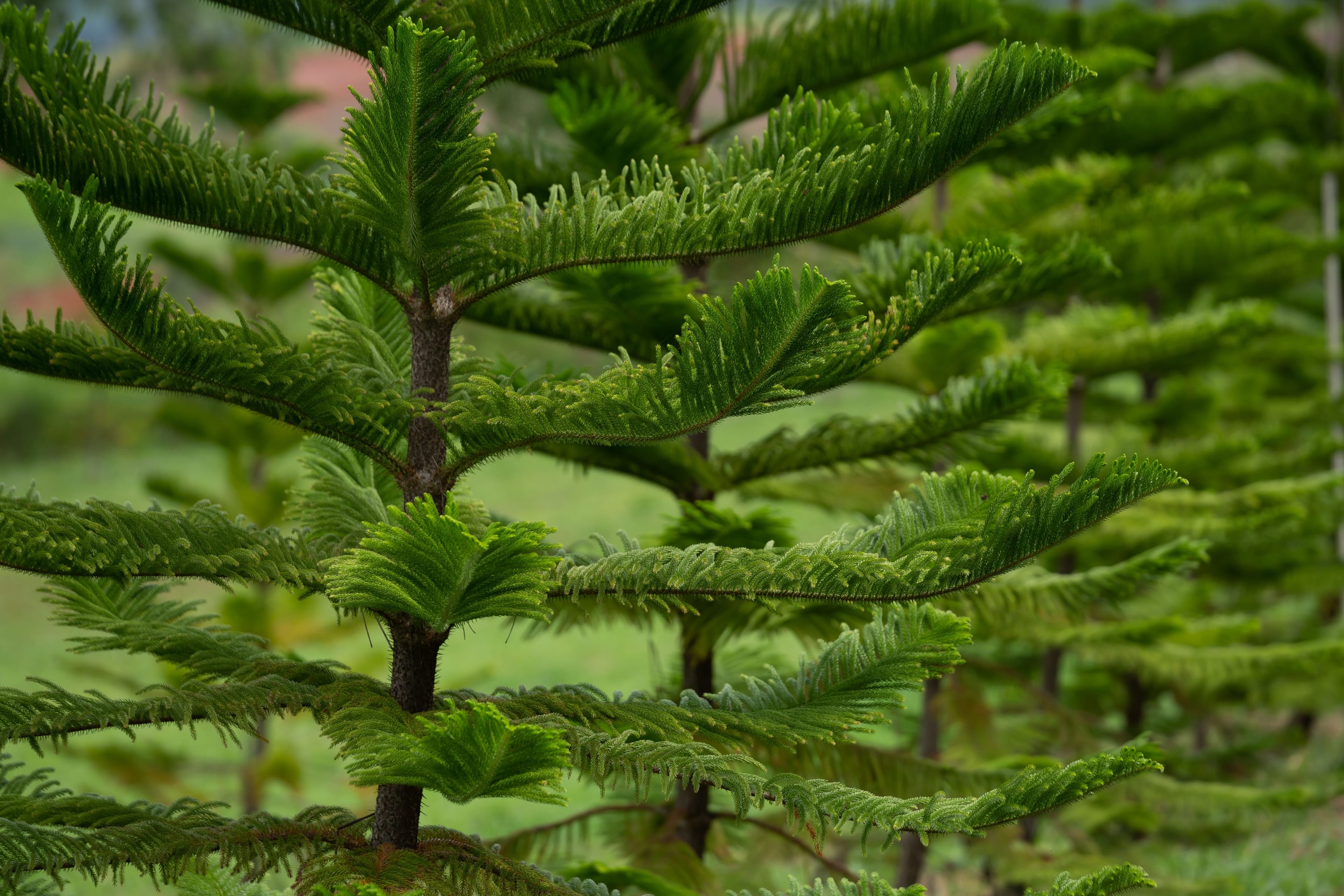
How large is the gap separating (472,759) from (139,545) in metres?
0.65

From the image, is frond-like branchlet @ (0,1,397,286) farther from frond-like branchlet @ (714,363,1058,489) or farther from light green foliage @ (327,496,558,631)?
frond-like branchlet @ (714,363,1058,489)

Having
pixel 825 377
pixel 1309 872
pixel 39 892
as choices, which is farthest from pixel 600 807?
pixel 1309 872

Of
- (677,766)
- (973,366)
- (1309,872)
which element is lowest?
(1309,872)

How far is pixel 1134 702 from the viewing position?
7.10 m

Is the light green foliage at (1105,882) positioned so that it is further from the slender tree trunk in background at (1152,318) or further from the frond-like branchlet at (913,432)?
the slender tree trunk in background at (1152,318)

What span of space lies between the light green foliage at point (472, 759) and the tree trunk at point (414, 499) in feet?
0.98

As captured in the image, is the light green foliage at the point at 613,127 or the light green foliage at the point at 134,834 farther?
the light green foliage at the point at 613,127

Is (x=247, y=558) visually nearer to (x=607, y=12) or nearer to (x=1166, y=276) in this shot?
(x=607, y=12)

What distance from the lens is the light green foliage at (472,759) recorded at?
4.34 feet

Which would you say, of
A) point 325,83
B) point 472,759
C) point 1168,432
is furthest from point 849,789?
point 325,83

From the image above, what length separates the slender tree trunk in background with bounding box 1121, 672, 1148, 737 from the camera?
7.00m

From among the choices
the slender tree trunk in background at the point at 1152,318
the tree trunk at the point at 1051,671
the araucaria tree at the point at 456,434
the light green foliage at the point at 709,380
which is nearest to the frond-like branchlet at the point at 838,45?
the araucaria tree at the point at 456,434

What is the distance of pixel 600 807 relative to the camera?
2.90 metres

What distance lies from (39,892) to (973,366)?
3380mm
